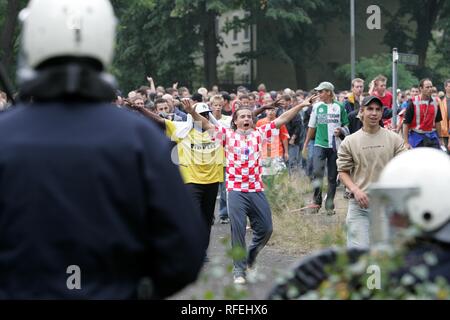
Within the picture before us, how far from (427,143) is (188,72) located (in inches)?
1196

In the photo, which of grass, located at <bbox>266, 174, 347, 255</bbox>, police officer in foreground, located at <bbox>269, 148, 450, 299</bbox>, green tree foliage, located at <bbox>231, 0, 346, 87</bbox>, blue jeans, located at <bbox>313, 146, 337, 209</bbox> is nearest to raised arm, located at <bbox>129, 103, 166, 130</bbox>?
grass, located at <bbox>266, 174, 347, 255</bbox>

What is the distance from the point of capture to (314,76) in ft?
176

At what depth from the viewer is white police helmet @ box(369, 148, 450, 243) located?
400 cm

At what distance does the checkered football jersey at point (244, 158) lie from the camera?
10.9m

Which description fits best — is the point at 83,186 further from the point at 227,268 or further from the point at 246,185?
the point at 246,185

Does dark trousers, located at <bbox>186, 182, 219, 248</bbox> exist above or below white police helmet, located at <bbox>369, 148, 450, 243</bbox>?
below

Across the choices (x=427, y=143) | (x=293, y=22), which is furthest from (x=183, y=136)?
(x=293, y=22)

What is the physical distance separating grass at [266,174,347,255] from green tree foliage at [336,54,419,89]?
26697 millimetres

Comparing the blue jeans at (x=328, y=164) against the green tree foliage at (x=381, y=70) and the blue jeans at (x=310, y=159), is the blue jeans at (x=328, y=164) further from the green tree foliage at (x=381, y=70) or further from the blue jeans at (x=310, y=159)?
the green tree foliage at (x=381, y=70)

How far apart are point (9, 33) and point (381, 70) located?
16908 millimetres

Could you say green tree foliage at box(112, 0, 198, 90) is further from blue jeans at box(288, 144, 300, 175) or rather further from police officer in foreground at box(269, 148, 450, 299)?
police officer in foreground at box(269, 148, 450, 299)

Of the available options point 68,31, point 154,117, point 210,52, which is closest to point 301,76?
point 210,52

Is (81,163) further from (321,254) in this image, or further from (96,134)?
(321,254)

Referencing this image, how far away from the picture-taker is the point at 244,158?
36.1ft
